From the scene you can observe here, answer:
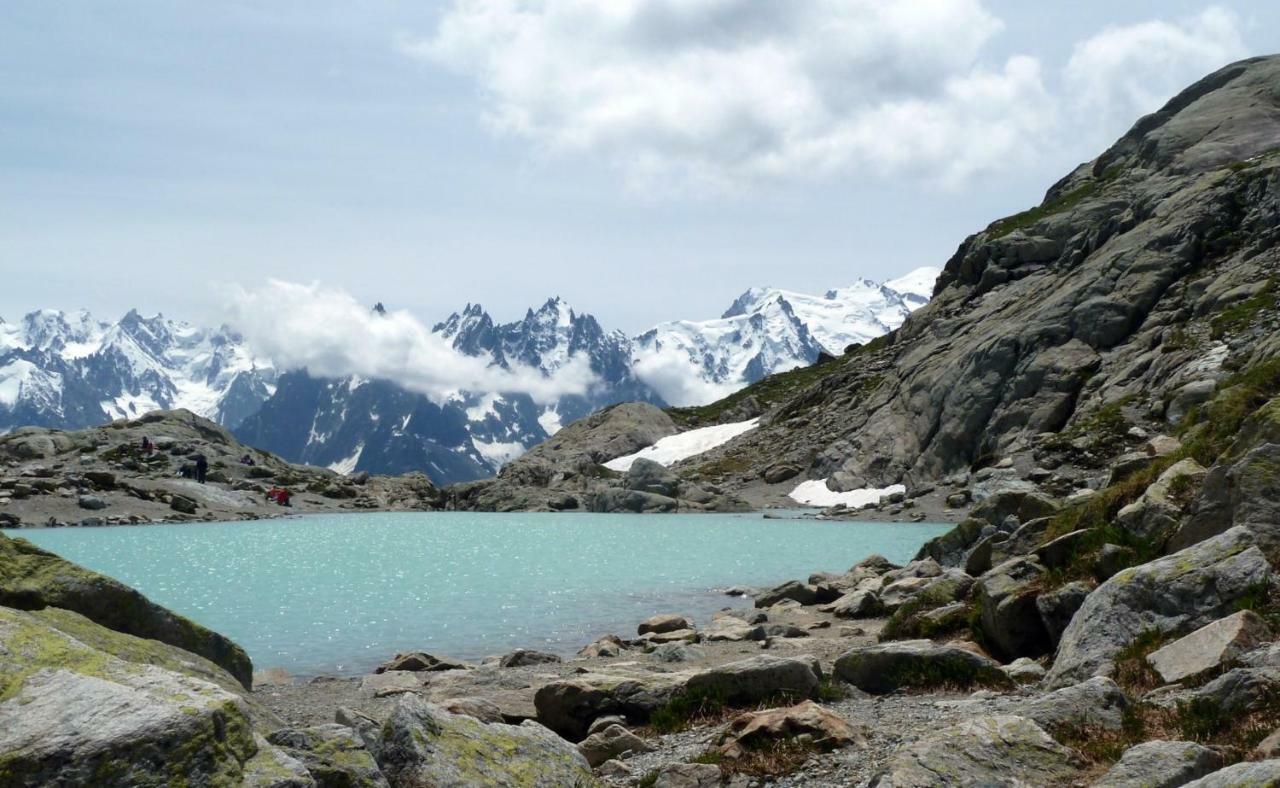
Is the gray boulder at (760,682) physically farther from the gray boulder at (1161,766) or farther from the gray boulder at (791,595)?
the gray boulder at (791,595)

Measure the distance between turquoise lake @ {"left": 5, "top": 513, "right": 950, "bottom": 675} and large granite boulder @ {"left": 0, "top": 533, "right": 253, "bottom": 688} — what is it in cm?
1144

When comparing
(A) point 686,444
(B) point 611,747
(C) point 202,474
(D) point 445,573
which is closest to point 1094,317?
(D) point 445,573

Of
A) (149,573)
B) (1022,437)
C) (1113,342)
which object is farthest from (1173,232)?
(149,573)

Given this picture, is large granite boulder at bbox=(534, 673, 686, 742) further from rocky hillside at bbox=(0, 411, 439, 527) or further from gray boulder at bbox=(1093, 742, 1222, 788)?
rocky hillside at bbox=(0, 411, 439, 527)

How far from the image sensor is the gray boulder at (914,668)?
14.8m

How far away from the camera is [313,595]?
42750 mm

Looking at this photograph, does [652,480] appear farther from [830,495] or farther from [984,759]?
[984,759]

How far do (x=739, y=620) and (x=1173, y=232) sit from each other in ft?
309

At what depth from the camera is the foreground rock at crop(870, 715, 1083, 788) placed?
8812 millimetres

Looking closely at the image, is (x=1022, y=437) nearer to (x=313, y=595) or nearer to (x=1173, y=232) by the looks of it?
(x=1173, y=232)

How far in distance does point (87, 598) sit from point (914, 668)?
515 inches

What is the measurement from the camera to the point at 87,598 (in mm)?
14266

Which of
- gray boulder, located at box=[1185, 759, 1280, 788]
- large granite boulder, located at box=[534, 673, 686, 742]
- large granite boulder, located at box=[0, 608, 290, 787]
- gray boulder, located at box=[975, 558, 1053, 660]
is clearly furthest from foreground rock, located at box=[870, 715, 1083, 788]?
gray boulder, located at box=[975, 558, 1053, 660]

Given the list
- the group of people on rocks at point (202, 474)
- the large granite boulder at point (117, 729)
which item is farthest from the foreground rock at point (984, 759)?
the group of people on rocks at point (202, 474)
